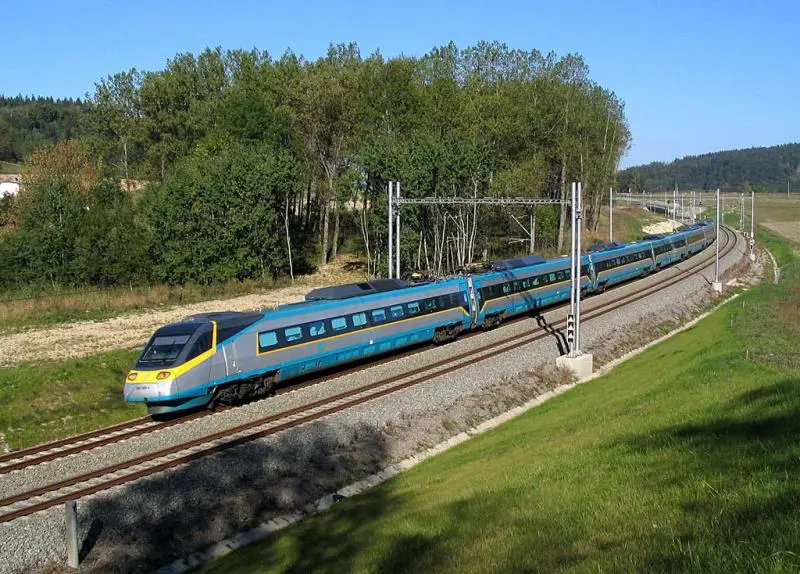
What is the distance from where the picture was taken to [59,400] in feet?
79.6

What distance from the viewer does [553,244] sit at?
75.4 m

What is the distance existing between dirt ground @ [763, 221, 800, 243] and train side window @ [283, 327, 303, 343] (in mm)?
87925

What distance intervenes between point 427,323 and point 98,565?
18.8 meters

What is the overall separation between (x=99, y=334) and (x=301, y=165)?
28.3 meters

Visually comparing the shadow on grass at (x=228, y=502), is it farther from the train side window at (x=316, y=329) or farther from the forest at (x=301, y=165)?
the forest at (x=301, y=165)

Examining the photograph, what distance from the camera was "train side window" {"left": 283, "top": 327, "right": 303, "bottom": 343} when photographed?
2375 cm

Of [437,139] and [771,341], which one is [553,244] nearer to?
[437,139]

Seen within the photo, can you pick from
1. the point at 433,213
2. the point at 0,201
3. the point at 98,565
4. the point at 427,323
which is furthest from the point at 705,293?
the point at 0,201

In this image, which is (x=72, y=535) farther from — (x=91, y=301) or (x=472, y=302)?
(x=91, y=301)

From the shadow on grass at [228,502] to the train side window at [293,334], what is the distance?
188 inches

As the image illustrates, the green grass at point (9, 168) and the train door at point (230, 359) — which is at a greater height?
the green grass at point (9, 168)

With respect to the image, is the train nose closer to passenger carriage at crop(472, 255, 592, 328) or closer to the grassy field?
passenger carriage at crop(472, 255, 592, 328)

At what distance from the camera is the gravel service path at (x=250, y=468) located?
45.2 feet

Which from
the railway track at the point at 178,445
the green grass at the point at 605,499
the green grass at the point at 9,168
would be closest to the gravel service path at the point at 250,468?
the railway track at the point at 178,445
